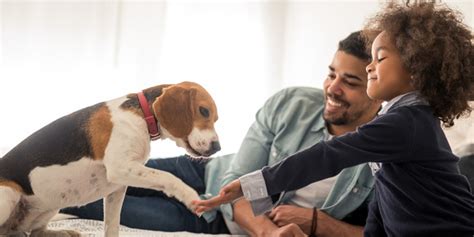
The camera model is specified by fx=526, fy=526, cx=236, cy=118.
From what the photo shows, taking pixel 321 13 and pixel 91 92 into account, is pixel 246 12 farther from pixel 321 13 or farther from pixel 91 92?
pixel 91 92

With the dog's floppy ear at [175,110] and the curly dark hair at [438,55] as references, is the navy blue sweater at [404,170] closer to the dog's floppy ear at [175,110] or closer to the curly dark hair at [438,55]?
the curly dark hair at [438,55]

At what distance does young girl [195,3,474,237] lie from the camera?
1.11m

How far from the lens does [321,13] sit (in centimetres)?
275

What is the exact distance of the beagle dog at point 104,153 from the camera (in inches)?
41.8

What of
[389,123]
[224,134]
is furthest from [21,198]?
[224,134]

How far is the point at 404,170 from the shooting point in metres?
1.18

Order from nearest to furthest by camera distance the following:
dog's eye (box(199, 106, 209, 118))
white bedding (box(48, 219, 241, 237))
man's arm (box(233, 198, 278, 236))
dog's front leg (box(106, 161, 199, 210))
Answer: dog's front leg (box(106, 161, 199, 210)) → dog's eye (box(199, 106, 209, 118)) → white bedding (box(48, 219, 241, 237)) → man's arm (box(233, 198, 278, 236))

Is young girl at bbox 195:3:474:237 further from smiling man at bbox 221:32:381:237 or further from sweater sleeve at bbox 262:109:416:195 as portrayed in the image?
smiling man at bbox 221:32:381:237

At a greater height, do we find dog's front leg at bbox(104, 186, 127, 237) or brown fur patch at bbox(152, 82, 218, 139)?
brown fur patch at bbox(152, 82, 218, 139)

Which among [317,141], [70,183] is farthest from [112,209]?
[317,141]

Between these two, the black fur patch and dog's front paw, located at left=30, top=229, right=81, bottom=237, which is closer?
the black fur patch

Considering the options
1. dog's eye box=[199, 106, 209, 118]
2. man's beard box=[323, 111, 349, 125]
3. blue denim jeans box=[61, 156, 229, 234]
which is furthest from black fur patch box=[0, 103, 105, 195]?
man's beard box=[323, 111, 349, 125]

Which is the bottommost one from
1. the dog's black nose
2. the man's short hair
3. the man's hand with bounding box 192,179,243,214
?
the man's hand with bounding box 192,179,243,214

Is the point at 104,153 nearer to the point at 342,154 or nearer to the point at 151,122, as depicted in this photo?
the point at 151,122
